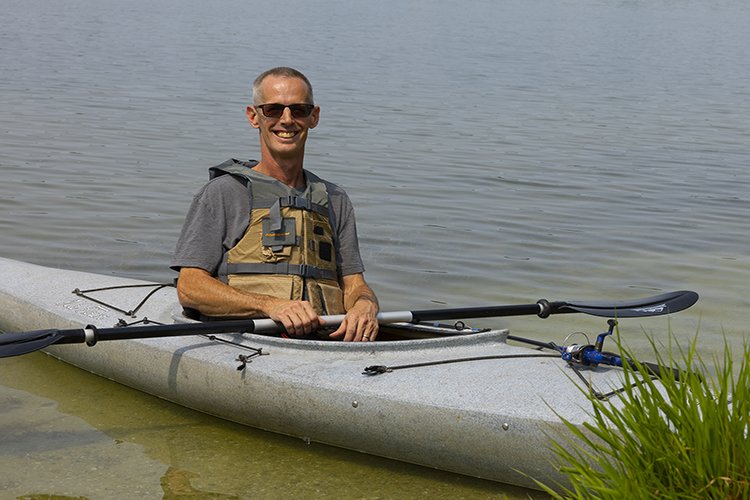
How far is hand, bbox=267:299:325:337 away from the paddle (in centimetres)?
5

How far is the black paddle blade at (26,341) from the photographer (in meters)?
4.44

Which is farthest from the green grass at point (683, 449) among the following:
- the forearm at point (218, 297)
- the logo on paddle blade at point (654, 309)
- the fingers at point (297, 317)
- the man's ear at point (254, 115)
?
the man's ear at point (254, 115)

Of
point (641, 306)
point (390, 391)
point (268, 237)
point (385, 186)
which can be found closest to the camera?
point (390, 391)

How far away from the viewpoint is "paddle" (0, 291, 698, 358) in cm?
451

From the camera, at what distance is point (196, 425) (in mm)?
5086

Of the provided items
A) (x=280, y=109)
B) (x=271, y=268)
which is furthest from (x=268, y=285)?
(x=280, y=109)

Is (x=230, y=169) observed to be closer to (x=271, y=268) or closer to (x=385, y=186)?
(x=271, y=268)

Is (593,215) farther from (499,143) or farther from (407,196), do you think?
(499,143)

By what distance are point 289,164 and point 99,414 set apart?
1.53m

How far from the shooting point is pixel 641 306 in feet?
16.5

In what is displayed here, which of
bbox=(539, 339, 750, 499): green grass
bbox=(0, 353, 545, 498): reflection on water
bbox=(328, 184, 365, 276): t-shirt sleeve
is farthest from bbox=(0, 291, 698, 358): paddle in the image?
bbox=(539, 339, 750, 499): green grass

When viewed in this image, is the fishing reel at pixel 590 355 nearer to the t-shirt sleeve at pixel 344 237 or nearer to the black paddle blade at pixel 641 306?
the black paddle blade at pixel 641 306

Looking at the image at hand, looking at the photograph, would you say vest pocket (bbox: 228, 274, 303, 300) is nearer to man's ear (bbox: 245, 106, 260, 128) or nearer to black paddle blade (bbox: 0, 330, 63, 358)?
man's ear (bbox: 245, 106, 260, 128)

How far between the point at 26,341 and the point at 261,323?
0.99 metres
